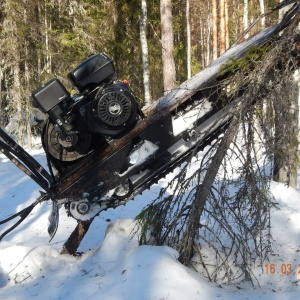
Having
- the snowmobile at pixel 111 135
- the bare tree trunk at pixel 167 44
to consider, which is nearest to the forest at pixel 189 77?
the bare tree trunk at pixel 167 44

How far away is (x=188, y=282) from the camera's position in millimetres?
3422

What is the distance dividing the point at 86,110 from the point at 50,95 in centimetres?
37

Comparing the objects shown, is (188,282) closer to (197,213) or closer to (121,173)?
(197,213)

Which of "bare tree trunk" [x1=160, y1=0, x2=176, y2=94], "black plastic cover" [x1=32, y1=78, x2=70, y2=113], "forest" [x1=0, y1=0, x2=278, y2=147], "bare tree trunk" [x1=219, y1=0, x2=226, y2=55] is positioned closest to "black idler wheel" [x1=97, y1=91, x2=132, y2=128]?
"black plastic cover" [x1=32, y1=78, x2=70, y2=113]

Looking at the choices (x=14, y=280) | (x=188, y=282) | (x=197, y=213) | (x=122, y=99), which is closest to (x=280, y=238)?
(x=197, y=213)

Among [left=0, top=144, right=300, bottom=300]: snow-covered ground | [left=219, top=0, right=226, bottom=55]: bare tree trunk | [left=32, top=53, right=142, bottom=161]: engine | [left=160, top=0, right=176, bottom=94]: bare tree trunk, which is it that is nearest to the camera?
[left=0, top=144, right=300, bottom=300]: snow-covered ground

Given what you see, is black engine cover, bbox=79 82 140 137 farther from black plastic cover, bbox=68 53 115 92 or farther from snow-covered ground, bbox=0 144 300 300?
snow-covered ground, bbox=0 144 300 300

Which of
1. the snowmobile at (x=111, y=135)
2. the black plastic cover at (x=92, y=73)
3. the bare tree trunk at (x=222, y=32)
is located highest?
the black plastic cover at (x=92, y=73)

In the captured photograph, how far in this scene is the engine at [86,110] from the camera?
3715 mm

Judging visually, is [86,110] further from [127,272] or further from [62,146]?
[127,272]
